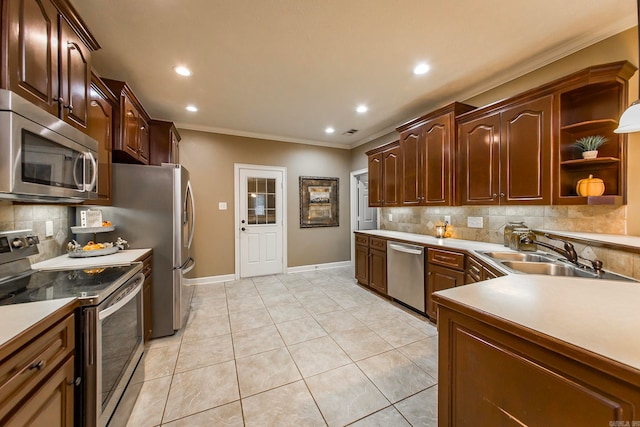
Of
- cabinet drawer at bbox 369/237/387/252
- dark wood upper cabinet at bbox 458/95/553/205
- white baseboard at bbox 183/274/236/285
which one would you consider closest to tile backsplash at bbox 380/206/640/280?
dark wood upper cabinet at bbox 458/95/553/205

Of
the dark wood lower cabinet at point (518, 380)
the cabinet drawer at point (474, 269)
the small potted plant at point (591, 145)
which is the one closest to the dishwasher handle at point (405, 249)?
the cabinet drawer at point (474, 269)

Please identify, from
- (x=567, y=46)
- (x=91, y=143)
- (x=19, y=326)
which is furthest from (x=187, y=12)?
(x=567, y=46)

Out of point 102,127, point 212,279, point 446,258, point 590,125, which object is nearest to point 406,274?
point 446,258

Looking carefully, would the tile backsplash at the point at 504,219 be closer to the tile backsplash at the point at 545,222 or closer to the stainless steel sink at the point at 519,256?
the tile backsplash at the point at 545,222

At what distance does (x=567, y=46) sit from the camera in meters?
2.13

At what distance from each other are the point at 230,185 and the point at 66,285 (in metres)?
3.12

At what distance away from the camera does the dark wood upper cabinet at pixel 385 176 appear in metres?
3.67

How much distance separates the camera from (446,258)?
2562mm

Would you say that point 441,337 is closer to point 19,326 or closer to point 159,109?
point 19,326

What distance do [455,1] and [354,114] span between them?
81.6 inches

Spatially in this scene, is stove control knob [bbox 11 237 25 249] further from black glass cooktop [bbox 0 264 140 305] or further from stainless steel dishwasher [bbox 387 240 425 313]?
stainless steel dishwasher [bbox 387 240 425 313]

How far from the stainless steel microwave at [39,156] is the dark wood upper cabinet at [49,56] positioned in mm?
139

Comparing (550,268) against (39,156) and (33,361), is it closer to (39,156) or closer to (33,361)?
(33,361)

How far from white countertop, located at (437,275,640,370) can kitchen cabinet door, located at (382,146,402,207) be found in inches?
96.6
